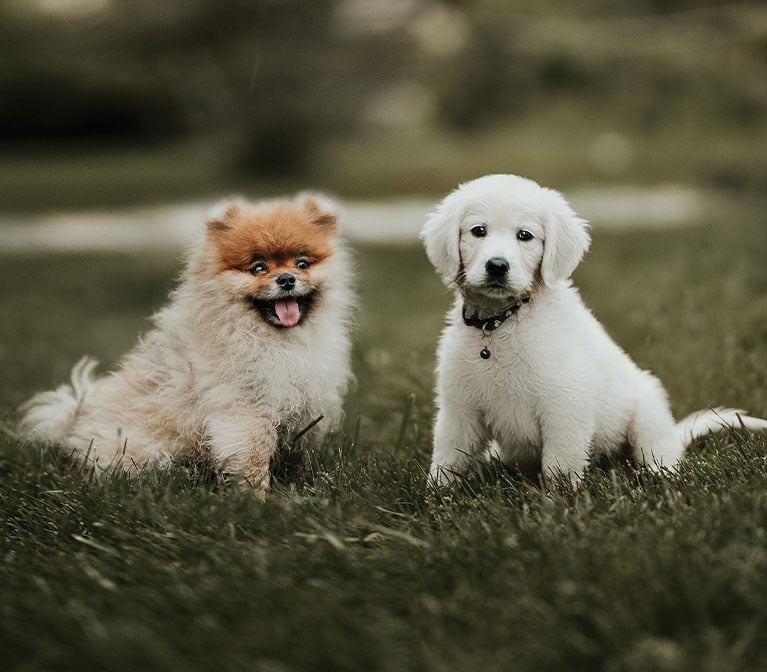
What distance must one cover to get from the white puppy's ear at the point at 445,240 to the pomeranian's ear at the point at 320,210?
40 cm

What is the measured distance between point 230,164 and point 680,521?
63.6 feet

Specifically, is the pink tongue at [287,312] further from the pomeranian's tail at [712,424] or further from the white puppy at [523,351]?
the pomeranian's tail at [712,424]

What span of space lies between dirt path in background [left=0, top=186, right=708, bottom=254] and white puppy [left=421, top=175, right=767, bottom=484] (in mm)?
9302

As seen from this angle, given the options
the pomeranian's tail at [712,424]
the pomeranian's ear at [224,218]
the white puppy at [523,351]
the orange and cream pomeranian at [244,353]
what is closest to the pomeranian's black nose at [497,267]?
the white puppy at [523,351]

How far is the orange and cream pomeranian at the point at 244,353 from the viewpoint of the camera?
3.58 meters

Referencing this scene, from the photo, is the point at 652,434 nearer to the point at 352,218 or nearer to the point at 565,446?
the point at 565,446

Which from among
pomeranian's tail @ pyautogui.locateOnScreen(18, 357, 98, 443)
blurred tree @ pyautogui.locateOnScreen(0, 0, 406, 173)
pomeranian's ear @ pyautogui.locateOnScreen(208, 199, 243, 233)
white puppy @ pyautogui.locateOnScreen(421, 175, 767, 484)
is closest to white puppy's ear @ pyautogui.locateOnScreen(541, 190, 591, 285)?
white puppy @ pyautogui.locateOnScreen(421, 175, 767, 484)

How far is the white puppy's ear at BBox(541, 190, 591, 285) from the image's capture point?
3.44m

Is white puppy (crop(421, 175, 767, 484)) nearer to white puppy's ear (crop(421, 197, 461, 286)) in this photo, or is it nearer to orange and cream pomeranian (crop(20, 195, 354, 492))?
white puppy's ear (crop(421, 197, 461, 286))

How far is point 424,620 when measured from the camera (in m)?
2.50

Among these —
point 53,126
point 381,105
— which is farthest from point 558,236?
point 53,126

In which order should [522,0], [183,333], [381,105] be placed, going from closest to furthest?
1. [183,333]
2. [522,0]
3. [381,105]

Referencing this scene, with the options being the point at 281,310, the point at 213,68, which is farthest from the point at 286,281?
the point at 213,68

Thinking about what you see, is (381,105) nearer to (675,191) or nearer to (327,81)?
(327,81)
